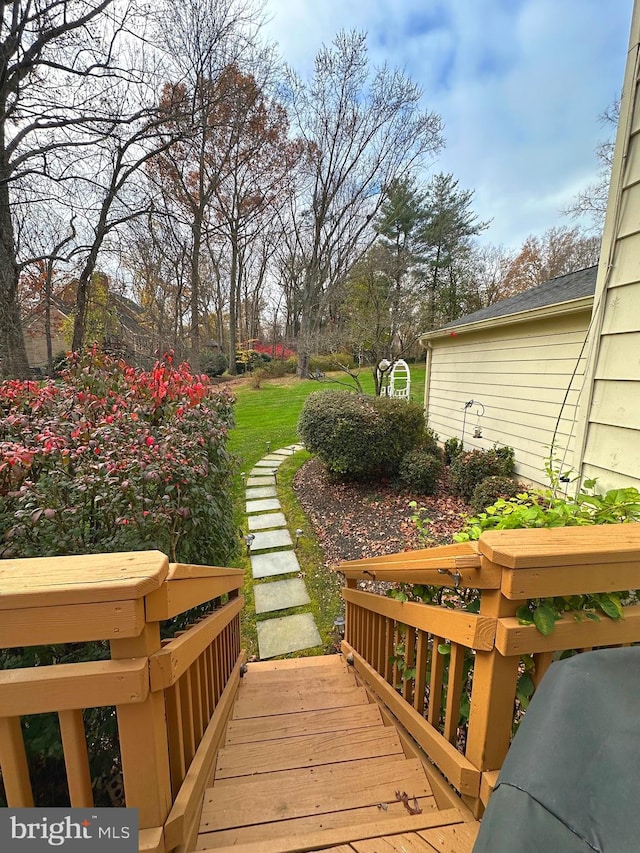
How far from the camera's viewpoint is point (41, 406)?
2.53 metres

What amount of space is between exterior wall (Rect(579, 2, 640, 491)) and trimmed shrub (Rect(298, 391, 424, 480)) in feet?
11.5

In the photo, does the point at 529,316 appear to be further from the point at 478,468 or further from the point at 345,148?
the point at 345,148

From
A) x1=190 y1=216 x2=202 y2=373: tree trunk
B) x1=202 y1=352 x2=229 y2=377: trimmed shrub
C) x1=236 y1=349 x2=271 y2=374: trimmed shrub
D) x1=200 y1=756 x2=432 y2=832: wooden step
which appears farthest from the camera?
x1=236 y1=349 x2=271 y2=374: trimmed shrub

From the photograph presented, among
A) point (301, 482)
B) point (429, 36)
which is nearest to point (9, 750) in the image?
point (301, 482)

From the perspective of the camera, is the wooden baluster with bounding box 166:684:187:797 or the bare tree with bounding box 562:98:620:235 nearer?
the wooden baluster with bounding box 166:684:187:797

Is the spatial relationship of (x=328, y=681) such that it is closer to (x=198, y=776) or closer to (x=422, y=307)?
(x=198, y=776)

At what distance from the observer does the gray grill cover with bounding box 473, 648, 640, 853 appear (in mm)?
523

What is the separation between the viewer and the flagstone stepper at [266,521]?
509 centimetres

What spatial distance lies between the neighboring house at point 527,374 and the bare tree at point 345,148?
34.2 feet

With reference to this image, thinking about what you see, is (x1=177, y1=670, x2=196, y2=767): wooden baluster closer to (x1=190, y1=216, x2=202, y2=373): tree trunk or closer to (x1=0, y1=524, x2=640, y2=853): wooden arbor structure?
(x1=0, y1=524, x2=640, y2=853): wooden arbor structure

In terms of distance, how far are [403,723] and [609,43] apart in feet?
19.2

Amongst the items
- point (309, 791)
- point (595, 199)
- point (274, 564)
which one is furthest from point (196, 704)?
point (595, 199)

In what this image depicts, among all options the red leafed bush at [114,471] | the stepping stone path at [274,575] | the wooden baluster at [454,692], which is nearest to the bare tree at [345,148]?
the stepping stone path at [274,575]

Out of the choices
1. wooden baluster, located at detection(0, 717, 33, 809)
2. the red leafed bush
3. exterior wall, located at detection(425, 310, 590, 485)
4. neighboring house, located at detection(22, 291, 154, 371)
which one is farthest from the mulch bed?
neighboring house, located at detection(22, 291, 154, 371)
